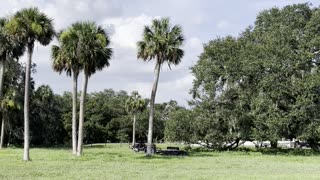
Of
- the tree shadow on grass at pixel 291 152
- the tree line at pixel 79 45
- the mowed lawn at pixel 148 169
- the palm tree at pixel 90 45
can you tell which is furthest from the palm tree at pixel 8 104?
the tree shadow on grass at pixel 291 152

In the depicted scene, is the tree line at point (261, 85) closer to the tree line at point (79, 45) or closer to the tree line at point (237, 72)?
the tree line at point (237, 72)

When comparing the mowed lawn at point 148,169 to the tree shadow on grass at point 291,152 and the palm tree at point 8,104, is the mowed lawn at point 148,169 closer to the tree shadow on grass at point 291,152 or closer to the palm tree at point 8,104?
the tree shadow on grass at point 291,152

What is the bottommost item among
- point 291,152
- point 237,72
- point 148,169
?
point 291,152

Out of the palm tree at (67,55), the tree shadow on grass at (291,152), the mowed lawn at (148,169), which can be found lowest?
the tree shadow on grass at (291,152)

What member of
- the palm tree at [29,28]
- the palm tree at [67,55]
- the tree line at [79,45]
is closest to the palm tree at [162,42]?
the tree line at [79,45]

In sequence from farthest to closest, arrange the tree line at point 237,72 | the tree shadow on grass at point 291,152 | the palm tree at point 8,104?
the palm tree at point 8,104 < the tree shadow on grass at point 291,152 < the tree line at point 237,72

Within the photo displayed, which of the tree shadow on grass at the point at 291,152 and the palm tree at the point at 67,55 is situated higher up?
the palm tree at the point at 67,55

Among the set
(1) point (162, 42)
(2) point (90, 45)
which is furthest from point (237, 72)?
(2) point (90, 45)

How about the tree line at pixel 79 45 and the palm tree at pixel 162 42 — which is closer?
the tree line at pixel 79 45

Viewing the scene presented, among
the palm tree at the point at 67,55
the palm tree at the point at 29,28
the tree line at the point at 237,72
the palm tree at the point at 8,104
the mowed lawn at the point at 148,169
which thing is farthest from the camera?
the palm tree at the point at 8,104

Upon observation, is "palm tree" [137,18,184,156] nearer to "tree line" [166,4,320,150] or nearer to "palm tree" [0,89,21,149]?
"tree line" [166,4,320,150]

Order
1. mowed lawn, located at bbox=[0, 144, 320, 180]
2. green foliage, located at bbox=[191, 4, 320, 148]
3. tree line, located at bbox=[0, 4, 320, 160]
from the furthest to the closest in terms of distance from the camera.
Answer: green foliage, located at bbox=[191, 4, 320, 148], tree line, located at bbox=[0, 4, 320, 160], mowed lawn, located at bbox=[0, 144, 320, 180]

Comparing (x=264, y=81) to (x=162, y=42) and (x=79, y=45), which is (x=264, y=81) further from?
(x=79, y=45)

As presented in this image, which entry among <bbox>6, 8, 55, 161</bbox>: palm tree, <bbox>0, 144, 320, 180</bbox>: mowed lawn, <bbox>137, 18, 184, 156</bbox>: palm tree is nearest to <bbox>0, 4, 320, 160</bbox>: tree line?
<bbox>137, 18, 184, 156</bbox>: palm tree
